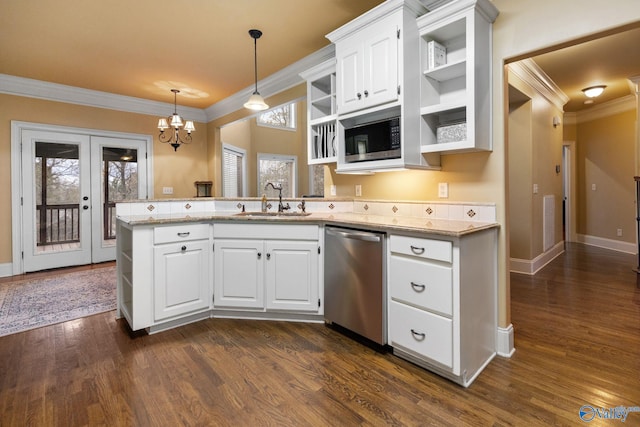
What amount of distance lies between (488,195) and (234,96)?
13.4 ft

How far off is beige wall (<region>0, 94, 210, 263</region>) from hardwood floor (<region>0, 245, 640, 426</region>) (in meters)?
2.89

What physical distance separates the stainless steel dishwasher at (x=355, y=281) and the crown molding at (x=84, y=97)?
441 cm

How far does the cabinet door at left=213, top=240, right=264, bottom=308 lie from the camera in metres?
2.74

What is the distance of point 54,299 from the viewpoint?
339cm

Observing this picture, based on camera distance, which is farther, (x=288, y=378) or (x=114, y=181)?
(x=114, y=181)

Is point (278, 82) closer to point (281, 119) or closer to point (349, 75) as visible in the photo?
point (349, 75)

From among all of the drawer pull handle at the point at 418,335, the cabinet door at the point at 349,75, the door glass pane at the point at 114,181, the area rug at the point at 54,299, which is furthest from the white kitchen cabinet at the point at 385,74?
the door glass pane at the point at 114,181

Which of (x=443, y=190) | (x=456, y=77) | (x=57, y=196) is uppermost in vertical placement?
(x=456, y=77)

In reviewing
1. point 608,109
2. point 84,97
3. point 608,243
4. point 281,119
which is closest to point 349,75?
point 84,97

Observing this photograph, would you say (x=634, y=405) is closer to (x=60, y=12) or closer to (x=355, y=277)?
(x=355, y=277)

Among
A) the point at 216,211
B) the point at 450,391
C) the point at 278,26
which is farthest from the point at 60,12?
the point at 450,391

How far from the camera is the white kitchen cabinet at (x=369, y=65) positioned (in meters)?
2.31

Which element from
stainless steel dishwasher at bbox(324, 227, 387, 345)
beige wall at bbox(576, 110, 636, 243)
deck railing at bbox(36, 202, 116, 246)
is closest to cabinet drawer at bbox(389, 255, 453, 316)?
stainless steel dishwasher at bbox(324, 227, 387, 345)

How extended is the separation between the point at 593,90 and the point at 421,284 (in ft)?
15.7
